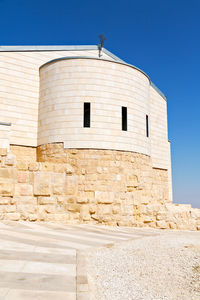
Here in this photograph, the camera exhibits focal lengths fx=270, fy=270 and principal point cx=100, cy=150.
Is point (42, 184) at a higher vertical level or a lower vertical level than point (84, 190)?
higher

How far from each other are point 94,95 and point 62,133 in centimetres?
250

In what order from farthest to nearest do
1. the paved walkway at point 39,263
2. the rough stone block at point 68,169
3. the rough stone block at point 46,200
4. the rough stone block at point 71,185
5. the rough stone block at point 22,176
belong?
1. the rough stone block at point 68,169
2. the rough stone block at point 71,185
3. the rough stone block at point 46,200
4. the rough stone block at point 22,176
5. the paved walkway at point 39,263

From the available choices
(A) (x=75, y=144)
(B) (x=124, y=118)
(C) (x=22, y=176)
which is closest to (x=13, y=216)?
(C) (x=22, y=176)

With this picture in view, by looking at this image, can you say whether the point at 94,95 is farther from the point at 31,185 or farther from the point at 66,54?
the point at 31,185

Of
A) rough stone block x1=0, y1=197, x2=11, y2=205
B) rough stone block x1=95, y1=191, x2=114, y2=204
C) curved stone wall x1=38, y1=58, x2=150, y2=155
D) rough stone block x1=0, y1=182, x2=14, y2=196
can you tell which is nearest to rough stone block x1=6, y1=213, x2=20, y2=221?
rough stone block x1=0, y1=197, x2=11, y2=205

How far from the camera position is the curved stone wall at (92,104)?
13258 millimetres

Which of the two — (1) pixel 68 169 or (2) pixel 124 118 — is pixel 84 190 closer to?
(1) pixel 68 169

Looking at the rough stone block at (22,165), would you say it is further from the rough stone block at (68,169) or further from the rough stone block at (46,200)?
the rough stone block at (68,169)

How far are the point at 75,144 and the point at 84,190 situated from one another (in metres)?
2.25

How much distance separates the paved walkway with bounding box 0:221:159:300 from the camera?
12.3 ft

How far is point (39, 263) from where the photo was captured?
513 centimetres

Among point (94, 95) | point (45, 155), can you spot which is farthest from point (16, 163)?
point (94, 95)

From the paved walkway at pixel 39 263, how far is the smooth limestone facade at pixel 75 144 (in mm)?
3156

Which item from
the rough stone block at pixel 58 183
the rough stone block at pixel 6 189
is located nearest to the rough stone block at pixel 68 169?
the rough stone block at pixel 58 183
